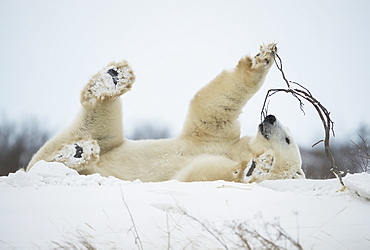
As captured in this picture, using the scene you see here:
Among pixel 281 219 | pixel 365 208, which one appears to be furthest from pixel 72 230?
pixel 365 208

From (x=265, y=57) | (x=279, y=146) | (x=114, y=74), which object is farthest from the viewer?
(x=279, y=146)

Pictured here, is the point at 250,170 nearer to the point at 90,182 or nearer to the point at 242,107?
the point at 242,107

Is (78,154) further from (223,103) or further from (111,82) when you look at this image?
(223,103)

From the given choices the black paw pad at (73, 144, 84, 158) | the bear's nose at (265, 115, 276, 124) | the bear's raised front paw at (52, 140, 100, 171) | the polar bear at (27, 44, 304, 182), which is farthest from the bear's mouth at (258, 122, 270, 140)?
the black paw pad at (73, 144, 84, 158)

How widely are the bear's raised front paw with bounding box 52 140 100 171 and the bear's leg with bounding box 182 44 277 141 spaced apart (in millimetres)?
1502

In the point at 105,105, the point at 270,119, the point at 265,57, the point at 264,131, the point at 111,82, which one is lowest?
the point at 264,131

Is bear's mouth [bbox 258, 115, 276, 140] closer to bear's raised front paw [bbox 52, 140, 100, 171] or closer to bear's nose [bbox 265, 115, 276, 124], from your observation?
bear's nose [bbox 265, 115, 276, 124]

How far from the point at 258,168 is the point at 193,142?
4.13 ft

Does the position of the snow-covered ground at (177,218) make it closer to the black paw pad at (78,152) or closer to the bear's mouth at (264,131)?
the black paw pad at (78,152)

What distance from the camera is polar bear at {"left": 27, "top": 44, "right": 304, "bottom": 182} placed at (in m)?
3.84

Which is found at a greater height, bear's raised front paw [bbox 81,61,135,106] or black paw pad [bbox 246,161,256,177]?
bear's raised front paw [bbox 81,61,135,106]

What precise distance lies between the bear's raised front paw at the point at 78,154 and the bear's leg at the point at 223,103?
1.50m

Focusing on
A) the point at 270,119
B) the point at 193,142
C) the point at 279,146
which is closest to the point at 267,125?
the point at 270,119

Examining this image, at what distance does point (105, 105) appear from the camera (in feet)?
13.7
